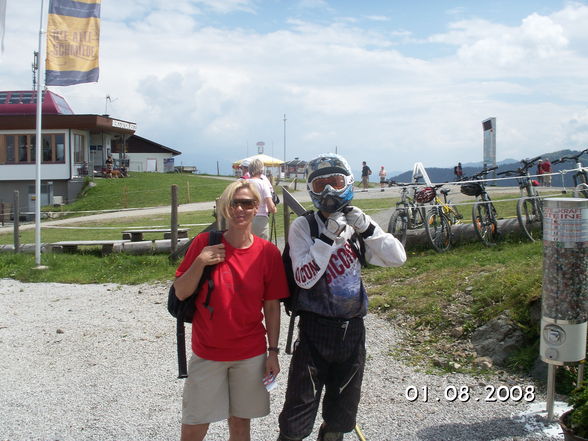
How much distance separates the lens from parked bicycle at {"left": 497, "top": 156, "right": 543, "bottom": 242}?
943cm

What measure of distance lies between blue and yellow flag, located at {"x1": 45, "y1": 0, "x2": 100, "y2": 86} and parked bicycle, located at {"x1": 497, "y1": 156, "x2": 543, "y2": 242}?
8264 mm

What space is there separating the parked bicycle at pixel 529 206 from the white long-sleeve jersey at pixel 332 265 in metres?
6.87

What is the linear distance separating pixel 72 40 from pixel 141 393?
8.68 m

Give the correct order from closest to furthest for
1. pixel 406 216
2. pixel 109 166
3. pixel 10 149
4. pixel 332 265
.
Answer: pixel 332 265, pixel 406 216, pixel 10 149, pixel 109 166

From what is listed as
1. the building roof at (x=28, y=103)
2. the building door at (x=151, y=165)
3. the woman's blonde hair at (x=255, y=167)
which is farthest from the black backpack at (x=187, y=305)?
the building door at (x=151, y=165)

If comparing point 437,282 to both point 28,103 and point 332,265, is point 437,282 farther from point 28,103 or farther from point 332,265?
point 28,103

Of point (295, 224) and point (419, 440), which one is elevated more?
point (295, 224)

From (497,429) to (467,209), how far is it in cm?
1353

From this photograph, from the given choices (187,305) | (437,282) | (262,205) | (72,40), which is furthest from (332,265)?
(72,40)

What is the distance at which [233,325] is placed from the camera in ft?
9.74

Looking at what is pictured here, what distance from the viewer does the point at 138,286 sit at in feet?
31.7

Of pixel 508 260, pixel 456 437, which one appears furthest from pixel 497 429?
pixel 508 260

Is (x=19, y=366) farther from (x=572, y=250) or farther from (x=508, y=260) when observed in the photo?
(x=508, y=260)

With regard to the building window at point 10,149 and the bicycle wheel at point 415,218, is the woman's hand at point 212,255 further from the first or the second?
the building window at point 10,149
